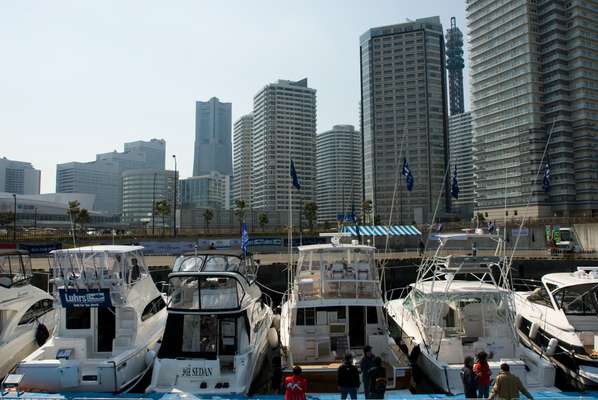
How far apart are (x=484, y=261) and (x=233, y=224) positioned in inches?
3706

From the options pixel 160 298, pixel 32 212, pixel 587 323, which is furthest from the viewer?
pixel 32 212

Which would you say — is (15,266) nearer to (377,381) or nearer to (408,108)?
(377,381)

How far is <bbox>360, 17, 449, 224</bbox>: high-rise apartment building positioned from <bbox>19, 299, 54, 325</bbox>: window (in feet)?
369

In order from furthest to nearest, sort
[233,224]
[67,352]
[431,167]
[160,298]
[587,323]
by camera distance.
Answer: [431,167] < [233,224] < [160,298] < [587,323] < [67,352]

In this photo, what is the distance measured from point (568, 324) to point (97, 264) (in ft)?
47.5

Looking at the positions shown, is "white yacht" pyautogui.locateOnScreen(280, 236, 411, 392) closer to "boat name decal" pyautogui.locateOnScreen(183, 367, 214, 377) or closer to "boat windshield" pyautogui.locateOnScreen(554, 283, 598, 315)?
"boat name decal" pyautogui.locateOnScreen(183, 367, 214, 377)

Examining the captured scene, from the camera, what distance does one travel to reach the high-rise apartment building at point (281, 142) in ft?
504

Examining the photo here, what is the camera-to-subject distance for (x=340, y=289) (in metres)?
14.1

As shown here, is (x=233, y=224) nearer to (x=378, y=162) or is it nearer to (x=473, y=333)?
(x=378, y=162)

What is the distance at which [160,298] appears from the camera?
16797mm

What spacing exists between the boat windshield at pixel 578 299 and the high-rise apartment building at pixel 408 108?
112088mm

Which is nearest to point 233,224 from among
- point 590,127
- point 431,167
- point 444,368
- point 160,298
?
point 431,167

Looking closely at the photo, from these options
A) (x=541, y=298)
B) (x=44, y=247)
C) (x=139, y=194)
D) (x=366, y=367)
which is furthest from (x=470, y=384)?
(x=139, y=194)

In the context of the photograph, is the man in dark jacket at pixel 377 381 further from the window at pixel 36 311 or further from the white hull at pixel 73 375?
the window at pixel 36 311
